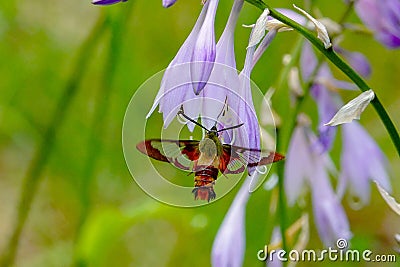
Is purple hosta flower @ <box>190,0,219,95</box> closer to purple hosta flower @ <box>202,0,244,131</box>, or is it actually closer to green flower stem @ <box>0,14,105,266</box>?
purple hosta flower @ <box>202,0,244,131</box>

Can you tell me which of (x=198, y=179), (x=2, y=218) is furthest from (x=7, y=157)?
(x=198, y=179)

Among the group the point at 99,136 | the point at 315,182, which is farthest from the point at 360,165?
the point at 99,136

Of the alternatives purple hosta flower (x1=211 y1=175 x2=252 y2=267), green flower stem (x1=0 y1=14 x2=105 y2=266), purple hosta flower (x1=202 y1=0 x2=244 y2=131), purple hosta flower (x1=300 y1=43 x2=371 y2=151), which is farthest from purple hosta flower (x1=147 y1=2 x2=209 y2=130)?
green flower stem (x1=0 y1=14 x2=105 y2=266)

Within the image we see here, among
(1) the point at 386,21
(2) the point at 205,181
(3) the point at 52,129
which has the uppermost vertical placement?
(3) the point at 52,129

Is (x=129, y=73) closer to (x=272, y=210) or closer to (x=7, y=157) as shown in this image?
(x=7, y=157)

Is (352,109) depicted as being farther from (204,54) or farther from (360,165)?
(360,165)

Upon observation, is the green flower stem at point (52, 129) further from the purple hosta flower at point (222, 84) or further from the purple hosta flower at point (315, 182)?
the purple hosta flower at point (222, 84)
